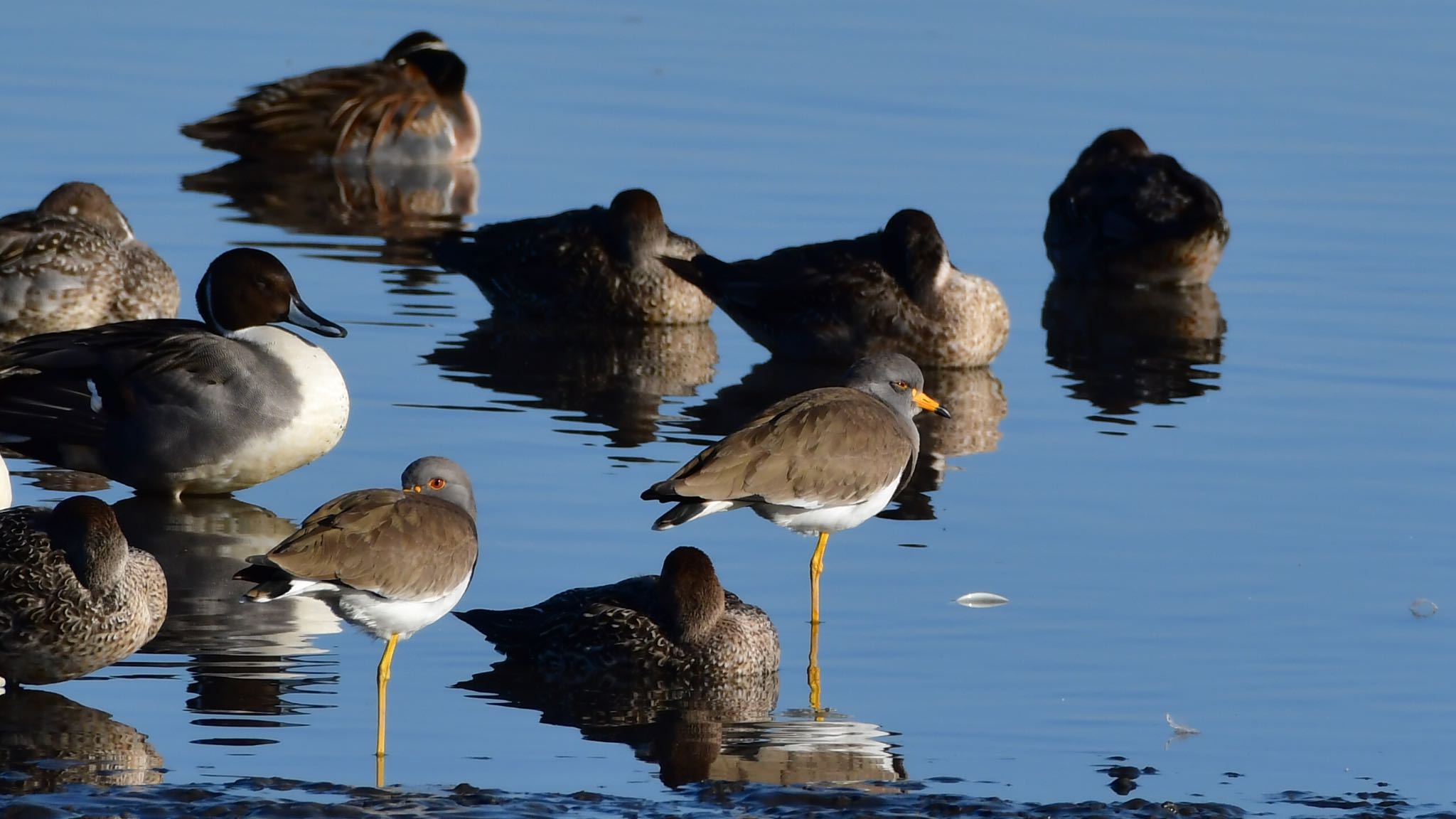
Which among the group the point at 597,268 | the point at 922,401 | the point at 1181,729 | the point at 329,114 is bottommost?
the point at 1181,729

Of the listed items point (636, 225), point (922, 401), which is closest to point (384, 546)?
point (922, 401)

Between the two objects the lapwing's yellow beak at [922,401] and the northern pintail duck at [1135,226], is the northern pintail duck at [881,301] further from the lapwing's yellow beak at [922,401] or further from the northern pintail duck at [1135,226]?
the lapwing's yellow beak at [922,401]

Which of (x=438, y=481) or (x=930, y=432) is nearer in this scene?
(x=438, y=481)

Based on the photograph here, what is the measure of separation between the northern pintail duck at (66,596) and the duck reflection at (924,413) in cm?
396

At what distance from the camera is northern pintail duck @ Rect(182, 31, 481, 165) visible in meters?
19.3

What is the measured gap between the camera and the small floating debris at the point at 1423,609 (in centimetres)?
950

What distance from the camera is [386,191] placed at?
18.9 m

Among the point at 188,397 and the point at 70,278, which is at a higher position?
the point at 70,278

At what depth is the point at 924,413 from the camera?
1311 cm

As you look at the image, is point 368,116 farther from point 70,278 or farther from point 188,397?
point 188,397

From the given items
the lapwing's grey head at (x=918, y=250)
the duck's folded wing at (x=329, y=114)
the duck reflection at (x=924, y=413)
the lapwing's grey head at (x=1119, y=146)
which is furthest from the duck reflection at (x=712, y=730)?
the duck's folded wing at (x=329, y=114)

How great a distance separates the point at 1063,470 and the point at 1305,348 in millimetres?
3138

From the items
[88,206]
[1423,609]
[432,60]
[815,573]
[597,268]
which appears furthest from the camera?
[432,60]

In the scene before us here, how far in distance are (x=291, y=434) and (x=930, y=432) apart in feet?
11.5
